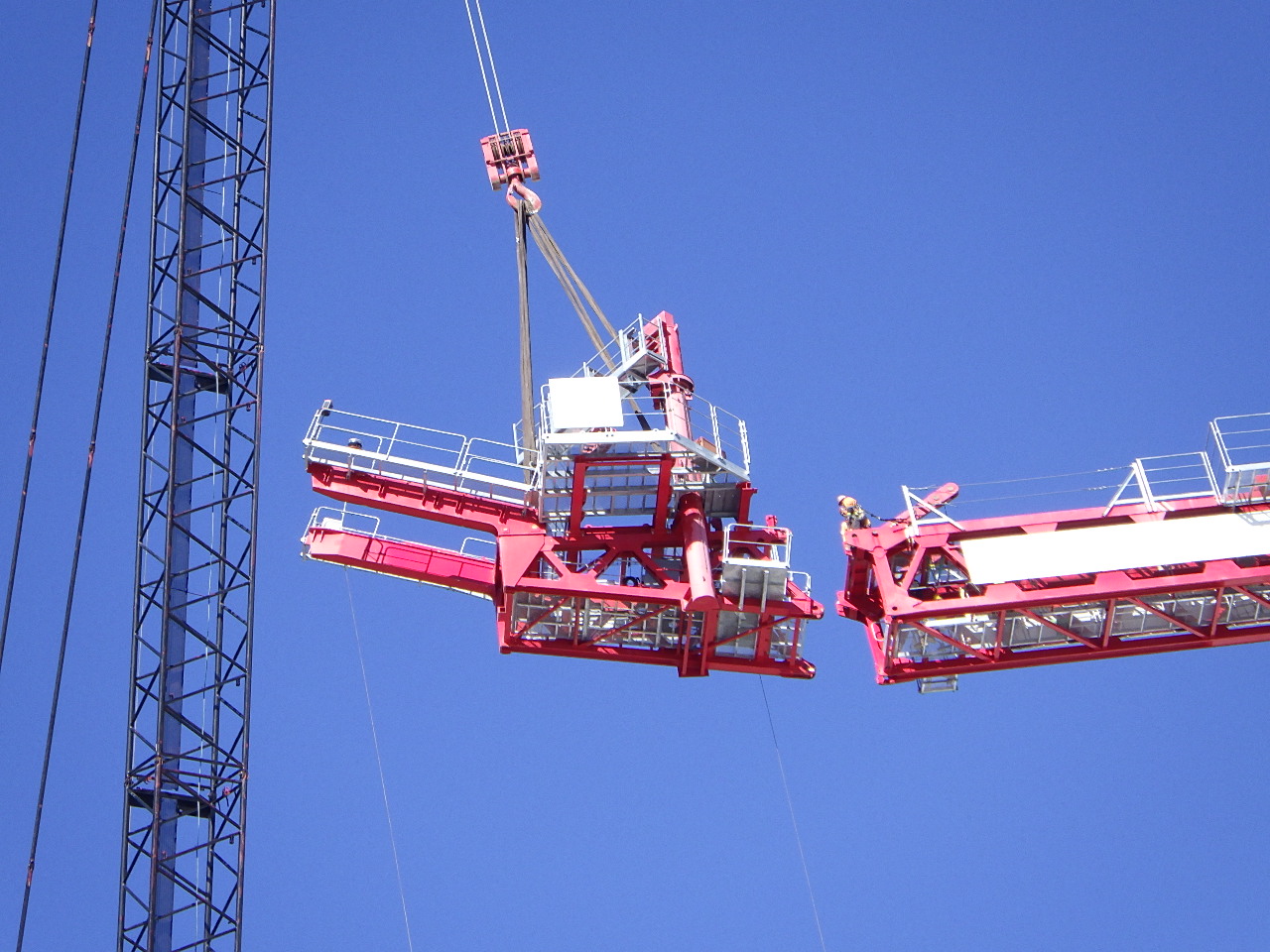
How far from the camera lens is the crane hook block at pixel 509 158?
63438 mm

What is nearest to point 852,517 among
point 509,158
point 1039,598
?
point 1039,598

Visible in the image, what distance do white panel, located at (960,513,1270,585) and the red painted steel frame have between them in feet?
1.04

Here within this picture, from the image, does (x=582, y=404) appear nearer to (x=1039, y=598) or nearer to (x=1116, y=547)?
(x=1039, y=598)

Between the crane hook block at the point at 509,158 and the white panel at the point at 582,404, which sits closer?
the white panel at the point at 582,404

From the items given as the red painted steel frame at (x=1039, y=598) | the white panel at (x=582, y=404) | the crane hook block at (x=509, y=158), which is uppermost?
the crane hook block at (x=509, y=158)

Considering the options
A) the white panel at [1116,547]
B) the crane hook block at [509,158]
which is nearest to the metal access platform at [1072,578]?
the white panel at [1116,547]

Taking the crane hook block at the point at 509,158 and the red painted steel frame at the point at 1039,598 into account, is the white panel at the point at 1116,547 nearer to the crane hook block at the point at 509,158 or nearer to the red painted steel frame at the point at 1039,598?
the red painted steel frame at the point at 1039,598

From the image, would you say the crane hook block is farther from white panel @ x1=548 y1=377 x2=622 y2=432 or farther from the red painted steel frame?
the red painted steel frame

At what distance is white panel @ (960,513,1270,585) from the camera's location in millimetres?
54812

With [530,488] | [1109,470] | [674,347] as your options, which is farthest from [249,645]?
[1109,470]

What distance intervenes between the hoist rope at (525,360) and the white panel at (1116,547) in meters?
10.9

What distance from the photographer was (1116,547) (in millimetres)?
55062

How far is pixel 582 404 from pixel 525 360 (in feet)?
15.5

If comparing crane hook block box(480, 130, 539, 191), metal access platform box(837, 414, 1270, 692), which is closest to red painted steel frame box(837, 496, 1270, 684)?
metal access platform box(837, 414, 1270, 692)
